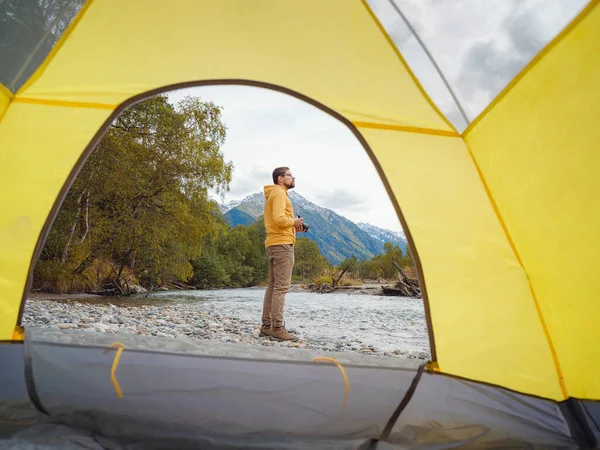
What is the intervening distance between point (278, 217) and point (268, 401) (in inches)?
85.3

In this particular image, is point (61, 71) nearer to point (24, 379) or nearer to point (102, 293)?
point (24, 379)

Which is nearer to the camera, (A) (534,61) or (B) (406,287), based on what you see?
(A) (534,61)

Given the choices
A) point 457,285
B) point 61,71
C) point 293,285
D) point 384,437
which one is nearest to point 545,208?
point 457,285

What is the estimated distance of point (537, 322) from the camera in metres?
1.80

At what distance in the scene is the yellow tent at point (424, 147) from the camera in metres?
1.64

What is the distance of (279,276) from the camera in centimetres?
364

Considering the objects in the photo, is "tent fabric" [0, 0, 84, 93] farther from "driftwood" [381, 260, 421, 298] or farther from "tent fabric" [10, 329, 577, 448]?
"driftwood" [381, 260, 421, 298]

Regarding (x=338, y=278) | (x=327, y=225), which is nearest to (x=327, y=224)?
(x=327, y=225)

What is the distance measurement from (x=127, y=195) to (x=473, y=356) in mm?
12209

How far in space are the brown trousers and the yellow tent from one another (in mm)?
1745

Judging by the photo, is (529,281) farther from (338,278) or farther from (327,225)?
(327,225)

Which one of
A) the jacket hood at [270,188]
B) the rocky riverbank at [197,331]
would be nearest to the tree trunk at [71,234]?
the rocky riverbank at [197,331]

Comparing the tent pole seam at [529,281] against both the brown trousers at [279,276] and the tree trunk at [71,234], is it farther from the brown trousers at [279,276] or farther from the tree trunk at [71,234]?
the tree trunk at [71,234]

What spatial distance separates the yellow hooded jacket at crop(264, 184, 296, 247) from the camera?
3607mm
